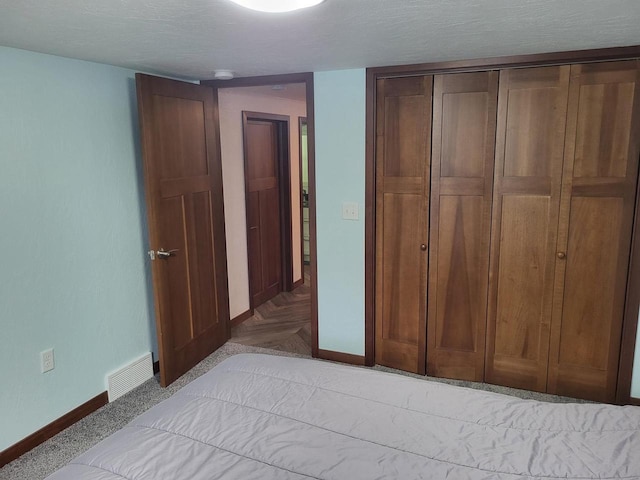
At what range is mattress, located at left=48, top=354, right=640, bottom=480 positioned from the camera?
1.34 m

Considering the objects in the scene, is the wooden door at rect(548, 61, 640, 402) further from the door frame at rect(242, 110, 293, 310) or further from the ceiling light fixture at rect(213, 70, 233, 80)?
the door frame at rect(242, 110, 293, 310)

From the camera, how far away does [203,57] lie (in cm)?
255

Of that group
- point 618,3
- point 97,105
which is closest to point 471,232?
Answer: point 618,3

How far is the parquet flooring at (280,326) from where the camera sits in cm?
384

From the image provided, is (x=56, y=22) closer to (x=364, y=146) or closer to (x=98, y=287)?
(x=98, y=287)

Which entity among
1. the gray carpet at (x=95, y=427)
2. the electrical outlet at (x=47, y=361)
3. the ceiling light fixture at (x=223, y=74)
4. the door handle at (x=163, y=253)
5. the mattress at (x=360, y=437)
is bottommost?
the gray carpet at (x=95, y=427)

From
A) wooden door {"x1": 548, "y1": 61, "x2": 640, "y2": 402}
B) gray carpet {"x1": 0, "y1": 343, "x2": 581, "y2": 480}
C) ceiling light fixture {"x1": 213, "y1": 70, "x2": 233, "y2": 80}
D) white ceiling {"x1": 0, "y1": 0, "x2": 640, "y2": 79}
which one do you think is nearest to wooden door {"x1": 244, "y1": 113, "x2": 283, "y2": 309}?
ceiling light fixture {"x1": 213, "y1": 70, "x2": 233, "y2": 80}

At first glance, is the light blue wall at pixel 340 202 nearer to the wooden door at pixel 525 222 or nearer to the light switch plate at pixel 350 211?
the light switch plate at pixel 350 211

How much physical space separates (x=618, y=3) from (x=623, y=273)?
1634 millimetres

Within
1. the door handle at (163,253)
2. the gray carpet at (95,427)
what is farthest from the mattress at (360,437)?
the door handle at (163,253)

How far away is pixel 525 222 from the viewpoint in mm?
2838

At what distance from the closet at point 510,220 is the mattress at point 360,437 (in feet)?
4.34

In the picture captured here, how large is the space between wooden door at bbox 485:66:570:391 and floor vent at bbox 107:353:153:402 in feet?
7.62

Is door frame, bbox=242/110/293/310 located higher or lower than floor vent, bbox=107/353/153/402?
higher
